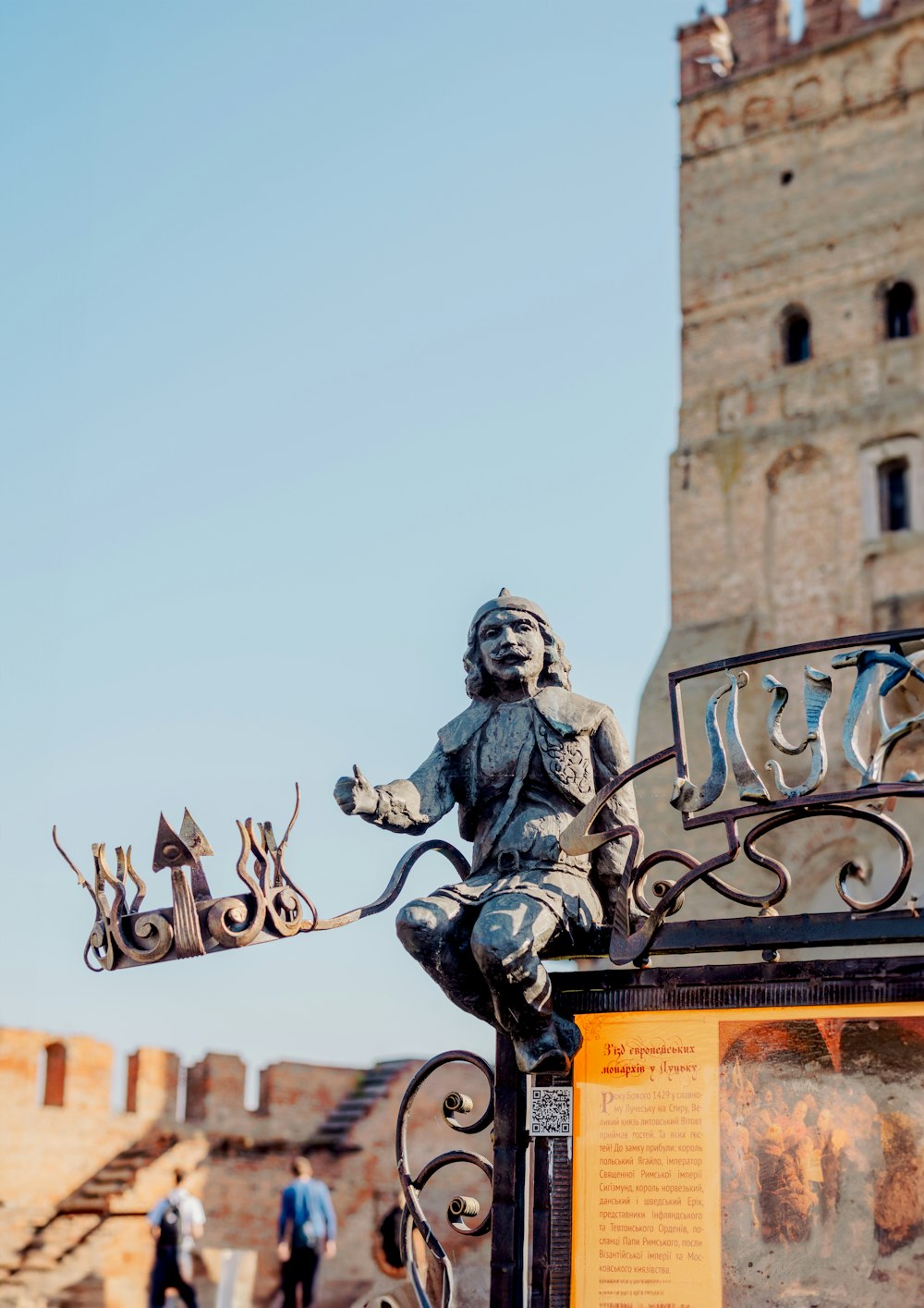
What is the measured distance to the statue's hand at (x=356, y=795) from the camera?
5.50 metres

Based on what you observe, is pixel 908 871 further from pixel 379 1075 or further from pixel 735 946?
pixel 379 1075

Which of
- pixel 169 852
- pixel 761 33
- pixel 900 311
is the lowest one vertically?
pixel 169 852

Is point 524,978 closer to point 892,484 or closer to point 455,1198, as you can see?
point 455,1198

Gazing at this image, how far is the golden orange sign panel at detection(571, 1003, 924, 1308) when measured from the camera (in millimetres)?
4848

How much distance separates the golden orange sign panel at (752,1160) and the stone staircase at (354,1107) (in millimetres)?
15984

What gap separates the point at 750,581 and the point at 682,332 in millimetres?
4088

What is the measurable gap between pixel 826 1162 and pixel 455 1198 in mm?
1082

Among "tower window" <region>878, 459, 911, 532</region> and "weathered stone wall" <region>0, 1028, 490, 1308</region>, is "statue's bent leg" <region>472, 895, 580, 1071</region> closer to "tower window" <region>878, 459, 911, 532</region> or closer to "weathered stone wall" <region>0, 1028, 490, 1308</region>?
"weathered stone wall" <region>0, 1028, 490, 1308</region>

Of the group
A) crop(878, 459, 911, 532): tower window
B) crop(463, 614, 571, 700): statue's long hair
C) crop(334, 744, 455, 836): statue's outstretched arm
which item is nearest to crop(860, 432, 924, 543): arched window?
crop(878, 459, 911, 532): tower window

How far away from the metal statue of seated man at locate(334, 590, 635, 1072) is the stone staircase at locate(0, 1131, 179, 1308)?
11.7 metres

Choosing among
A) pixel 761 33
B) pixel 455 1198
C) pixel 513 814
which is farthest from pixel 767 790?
pixel 761 33

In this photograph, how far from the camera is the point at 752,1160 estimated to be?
5000 mm

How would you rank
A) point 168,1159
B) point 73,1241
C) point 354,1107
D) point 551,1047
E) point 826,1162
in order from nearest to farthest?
point 826,1162, point 551,1047, point 73,1241, point 168,1159, point 354,1107

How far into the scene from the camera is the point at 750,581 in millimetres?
25172
